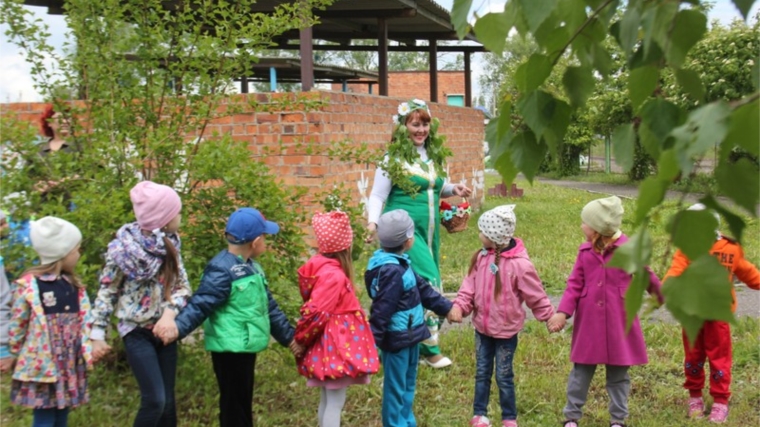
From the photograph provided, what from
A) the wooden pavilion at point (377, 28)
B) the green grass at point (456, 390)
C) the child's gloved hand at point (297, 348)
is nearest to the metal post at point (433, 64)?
the wooden pavilion at point (377, 28)

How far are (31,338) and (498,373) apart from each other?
2.45 m

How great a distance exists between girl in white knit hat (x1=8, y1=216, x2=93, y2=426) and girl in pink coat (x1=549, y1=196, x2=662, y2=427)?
246 centimetres

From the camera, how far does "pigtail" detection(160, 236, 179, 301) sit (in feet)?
12.7

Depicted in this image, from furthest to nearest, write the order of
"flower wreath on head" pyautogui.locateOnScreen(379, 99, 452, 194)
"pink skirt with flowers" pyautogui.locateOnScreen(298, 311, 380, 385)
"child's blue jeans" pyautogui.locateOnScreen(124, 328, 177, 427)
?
"flower wreath on head" pyautogui.locateOnScreen(379, 99, 452, 194), "pink skirt with flowers" pyautogui.locateOnScreen(298, 311, 380, 385), "child's blue jeans" pyautogui.locateOnScreen(124, 328, 177, 427)

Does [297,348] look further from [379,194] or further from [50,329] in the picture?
[379,194]

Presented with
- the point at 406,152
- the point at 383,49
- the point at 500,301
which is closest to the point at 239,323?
the point at 500,301

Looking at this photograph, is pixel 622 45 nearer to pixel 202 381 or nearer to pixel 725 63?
pixel 202 381

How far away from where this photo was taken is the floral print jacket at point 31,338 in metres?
3.72

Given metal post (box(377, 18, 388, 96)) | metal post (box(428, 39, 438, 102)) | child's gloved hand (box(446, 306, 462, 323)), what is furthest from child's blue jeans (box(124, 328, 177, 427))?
metal post (box(428, 39, 438, 102))

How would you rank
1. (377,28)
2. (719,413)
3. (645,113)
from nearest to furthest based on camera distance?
(645,113) < (719,413) < (377,28)

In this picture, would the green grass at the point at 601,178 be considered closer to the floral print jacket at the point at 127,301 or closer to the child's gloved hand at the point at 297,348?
the child's gloved hand at the point at 297,348

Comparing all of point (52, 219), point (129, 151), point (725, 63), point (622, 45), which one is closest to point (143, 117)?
point (129, 151)

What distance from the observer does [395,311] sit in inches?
172

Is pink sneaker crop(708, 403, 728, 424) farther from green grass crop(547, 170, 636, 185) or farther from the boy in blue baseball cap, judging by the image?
green grass crop(547, 170, 636, 185)
